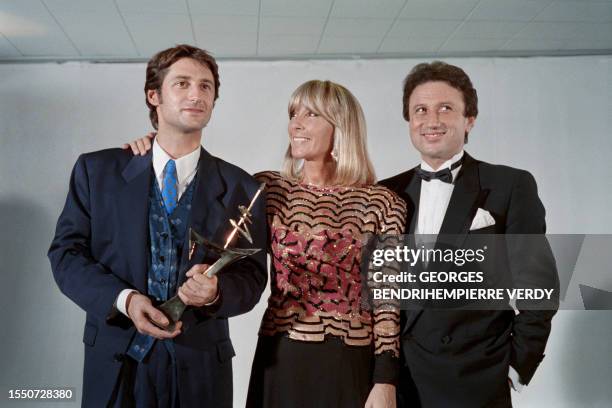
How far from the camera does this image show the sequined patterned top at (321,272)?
192 centimetres

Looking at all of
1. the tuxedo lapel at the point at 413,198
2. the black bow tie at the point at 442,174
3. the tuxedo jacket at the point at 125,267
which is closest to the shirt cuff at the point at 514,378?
the tuxedo lapel at the point at 413,198

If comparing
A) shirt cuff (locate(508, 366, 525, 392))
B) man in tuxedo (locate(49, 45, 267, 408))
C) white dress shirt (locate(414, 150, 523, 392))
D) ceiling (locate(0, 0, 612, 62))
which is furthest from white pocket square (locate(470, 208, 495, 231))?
ceiling (locate(0, 0, 612, 62))

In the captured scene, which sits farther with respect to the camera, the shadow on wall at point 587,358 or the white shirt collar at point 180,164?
the shadow on wall at point 587,358

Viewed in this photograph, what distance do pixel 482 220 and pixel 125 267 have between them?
1.17m

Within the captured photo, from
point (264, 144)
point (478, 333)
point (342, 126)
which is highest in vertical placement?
point (264, 144)

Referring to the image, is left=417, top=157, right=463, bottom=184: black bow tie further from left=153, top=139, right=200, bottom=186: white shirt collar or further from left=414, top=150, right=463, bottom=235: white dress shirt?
left=153, top=139, right=200, bottom=186: white shirt collar

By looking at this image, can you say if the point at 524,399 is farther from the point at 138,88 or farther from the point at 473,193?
the point at 138,88

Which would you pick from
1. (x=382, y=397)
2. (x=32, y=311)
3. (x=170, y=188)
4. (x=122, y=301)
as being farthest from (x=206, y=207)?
(x=32, y=311)

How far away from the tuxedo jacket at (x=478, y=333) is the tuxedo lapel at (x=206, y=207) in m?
0.71

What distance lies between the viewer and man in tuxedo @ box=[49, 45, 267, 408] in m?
1.69

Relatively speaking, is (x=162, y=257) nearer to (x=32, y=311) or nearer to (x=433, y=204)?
(x=433, y=204)

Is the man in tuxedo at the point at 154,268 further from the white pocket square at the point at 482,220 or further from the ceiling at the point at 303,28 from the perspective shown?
the ceiling at the point at 303,28

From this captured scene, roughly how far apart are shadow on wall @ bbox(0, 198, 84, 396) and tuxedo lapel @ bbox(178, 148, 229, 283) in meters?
1.35

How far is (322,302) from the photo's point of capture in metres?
1.92
